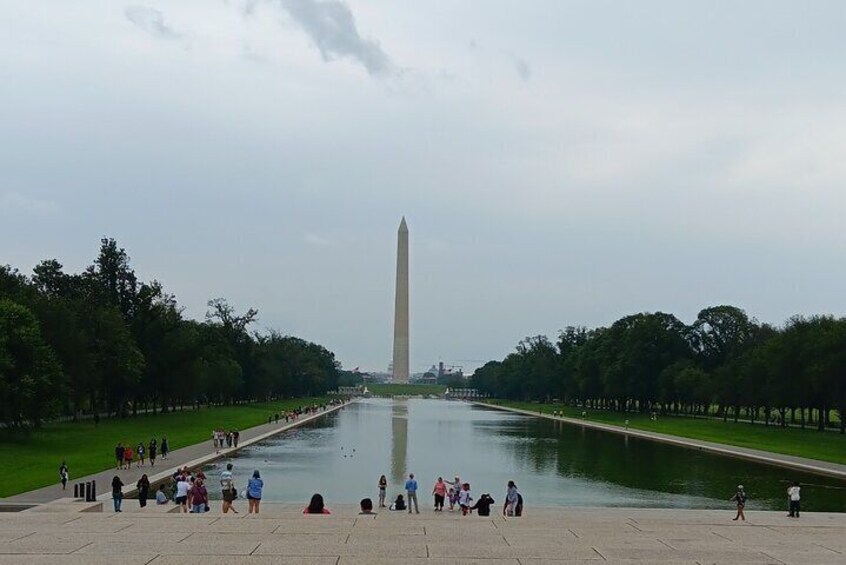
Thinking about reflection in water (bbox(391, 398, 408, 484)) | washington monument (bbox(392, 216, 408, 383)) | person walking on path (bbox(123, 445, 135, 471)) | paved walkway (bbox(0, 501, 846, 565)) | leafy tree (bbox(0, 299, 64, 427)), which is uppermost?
washington monument (bbox(392, 216, 408, 383))

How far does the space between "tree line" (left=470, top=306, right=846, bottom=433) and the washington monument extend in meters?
23.2

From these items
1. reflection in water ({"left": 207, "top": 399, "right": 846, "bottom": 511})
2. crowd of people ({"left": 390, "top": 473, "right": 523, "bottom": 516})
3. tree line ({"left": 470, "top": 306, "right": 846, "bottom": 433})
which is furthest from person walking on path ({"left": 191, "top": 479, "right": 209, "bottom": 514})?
tree line ({"left": 470, "top": 306, "right": 846, "bottom": 433})

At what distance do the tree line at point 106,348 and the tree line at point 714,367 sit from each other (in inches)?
1636

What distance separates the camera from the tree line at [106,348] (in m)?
44.7

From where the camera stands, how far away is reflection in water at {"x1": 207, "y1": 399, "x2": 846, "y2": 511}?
2933cm

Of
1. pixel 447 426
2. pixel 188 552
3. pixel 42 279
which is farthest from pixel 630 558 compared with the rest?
pixel 42 279

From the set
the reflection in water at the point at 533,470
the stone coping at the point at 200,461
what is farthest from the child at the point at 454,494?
the stone coping at the point at 200,461

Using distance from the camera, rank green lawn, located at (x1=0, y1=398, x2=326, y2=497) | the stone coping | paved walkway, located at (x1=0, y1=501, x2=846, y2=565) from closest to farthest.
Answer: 1. paved walkway, located at (x1=0, y1=501, x2=846, y2=565)
2. the stone coping
3. green lawn, located at (x1=0, y1=398, x2=326, y2=497)

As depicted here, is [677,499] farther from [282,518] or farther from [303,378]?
[303,378]

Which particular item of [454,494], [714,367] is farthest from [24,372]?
[714,367]

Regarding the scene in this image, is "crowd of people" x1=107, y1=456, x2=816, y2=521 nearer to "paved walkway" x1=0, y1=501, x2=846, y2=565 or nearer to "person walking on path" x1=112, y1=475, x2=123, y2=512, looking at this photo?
"person walking on path" x1=112, y1=475, x2=123, y2=512

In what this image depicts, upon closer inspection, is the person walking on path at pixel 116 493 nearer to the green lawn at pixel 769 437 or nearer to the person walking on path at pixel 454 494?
the person walking on path at pixel 454 494

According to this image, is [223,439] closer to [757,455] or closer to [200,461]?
[200,461]

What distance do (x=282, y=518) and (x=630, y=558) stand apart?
8397 mm
